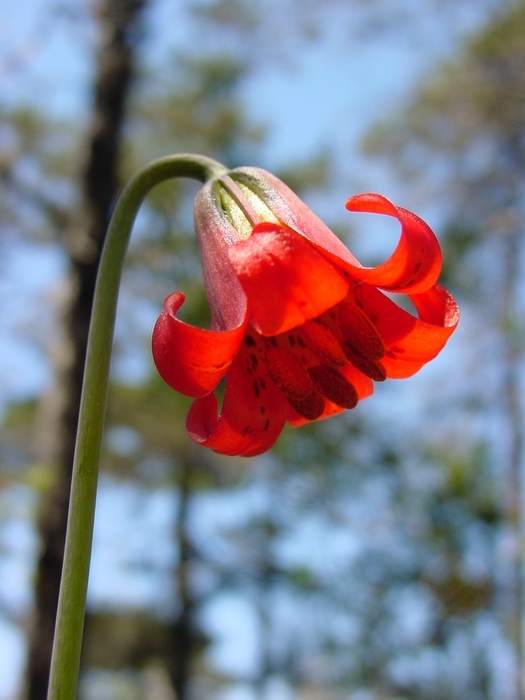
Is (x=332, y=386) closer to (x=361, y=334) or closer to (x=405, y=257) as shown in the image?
(x=361, y=334)

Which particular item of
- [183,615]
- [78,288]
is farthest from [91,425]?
[183,615]

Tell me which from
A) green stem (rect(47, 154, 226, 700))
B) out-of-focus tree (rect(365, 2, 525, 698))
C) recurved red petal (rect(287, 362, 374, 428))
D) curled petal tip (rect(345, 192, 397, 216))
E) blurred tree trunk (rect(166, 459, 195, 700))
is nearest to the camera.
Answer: green stem (rect(47, 154, 226, 700))

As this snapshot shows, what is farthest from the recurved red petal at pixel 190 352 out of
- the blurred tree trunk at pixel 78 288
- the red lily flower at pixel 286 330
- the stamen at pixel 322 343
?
the blurred tree trunk at pixel 78 288

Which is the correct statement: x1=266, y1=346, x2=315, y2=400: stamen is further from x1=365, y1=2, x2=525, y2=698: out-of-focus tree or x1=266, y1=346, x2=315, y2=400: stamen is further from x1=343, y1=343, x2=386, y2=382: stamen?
x1=365, y1=2, x2=525, y2=698: out-of-focus tree

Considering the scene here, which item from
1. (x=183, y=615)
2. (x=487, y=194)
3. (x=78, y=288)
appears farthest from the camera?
(x=183, y=615)

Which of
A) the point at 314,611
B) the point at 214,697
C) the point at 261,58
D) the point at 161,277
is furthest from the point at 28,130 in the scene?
the point at 214,697

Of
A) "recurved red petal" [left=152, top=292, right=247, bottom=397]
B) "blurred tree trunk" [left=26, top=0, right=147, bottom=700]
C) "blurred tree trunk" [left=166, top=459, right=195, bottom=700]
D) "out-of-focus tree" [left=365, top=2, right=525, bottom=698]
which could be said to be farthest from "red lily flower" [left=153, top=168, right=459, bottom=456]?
"blurred tree trunk" [left=166, top=459, right=195, bottom=700]

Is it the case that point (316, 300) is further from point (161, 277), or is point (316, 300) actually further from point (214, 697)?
point (214, 697)
